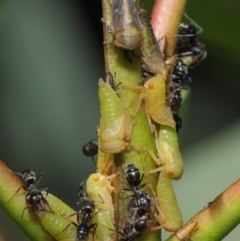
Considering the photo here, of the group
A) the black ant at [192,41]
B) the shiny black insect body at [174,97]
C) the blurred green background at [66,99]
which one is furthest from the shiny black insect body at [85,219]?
the black ant at [192,41]

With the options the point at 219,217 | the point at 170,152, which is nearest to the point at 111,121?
the point at 170,152

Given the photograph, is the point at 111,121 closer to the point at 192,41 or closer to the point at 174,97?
the point at 174,97

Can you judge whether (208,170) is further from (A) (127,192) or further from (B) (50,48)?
(B) (50,48)

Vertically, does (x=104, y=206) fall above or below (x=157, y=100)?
below

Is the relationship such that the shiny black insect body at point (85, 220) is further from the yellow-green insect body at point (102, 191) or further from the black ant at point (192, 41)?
the black ant at point (192, 41)

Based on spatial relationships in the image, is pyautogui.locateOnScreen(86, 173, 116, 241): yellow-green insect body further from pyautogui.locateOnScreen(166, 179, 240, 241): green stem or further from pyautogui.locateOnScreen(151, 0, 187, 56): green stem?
pyautogui.locateOnScreen(151, 0, 187, 56): green stem

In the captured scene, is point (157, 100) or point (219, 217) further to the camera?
point (157, 100)

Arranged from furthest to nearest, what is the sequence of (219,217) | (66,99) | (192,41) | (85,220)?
(66,99) → (192,41) → (85,220) → (219,217)
